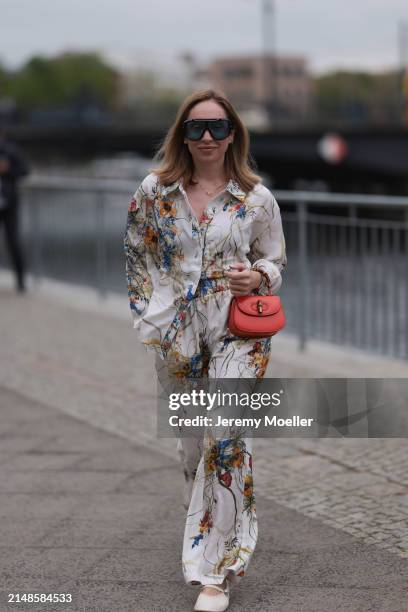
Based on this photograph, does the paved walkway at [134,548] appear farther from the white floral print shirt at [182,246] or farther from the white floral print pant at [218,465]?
the white floral print shirt at [182,246]

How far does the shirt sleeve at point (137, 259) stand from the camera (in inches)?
139

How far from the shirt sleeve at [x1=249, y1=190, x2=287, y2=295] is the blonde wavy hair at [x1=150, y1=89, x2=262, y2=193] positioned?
0.10 meters

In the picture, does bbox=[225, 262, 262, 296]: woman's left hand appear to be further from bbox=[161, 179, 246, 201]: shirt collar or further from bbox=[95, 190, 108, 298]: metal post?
bbox=[95, 190, 108, 298]: metal post

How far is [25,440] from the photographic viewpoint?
557 centimetres

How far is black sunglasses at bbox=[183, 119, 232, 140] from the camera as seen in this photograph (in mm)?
3385

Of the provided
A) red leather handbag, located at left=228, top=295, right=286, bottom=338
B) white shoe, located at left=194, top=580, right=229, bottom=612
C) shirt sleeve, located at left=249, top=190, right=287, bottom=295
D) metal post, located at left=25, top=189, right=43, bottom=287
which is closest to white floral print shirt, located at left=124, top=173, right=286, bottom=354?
shirt sleeve, located at left=249, top=190, right=287, bottom=295

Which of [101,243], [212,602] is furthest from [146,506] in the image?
[101,243]

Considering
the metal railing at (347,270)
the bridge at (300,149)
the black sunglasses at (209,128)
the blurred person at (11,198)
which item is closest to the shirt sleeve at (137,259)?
the black sunglasses at (209,128)

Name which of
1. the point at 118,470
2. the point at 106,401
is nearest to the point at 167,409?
the point at 118,470

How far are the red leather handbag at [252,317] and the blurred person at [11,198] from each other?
8140mm

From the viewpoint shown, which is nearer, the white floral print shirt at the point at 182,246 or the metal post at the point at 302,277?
the white floral print shirt at the point at 182,246

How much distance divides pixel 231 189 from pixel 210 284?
31cm

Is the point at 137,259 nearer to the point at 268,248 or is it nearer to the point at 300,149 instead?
the point at 268,248

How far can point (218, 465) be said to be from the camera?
334 cm
